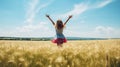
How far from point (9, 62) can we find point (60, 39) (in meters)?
4.94

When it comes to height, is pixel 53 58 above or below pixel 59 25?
below

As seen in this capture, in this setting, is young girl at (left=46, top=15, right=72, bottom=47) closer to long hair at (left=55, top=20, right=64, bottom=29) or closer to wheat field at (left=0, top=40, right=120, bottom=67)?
long hair at (left=55, top=20, right=64, bottom=29)

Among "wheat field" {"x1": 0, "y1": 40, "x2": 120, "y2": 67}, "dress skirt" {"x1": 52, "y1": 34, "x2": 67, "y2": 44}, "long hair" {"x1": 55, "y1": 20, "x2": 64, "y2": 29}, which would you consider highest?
"long hair" {"x1": 55, "y1": 20, "x2": 64, "y2": 29}

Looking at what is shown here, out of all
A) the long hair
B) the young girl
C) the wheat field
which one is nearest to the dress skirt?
the young girl

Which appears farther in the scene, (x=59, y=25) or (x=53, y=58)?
(x=59, y=25)

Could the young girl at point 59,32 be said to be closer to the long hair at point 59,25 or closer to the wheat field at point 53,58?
the long hair at point 59,25

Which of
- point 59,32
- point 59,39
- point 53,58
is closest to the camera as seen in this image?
point 53,58

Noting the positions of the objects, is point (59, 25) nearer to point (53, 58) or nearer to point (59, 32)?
point (59, 32)

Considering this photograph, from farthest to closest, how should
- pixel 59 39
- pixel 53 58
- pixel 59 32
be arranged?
pixel 59 32 → pixel 59 39 → pixel 53 58

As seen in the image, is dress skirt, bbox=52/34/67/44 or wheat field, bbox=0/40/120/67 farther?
dress skirt, bbox=52/34/67/44

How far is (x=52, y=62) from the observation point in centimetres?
281

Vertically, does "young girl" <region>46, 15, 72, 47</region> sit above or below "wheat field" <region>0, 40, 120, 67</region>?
above

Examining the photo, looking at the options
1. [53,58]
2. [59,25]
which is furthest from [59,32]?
[53,58]

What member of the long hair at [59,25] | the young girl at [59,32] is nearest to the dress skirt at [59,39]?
the young girl at [59,32]
